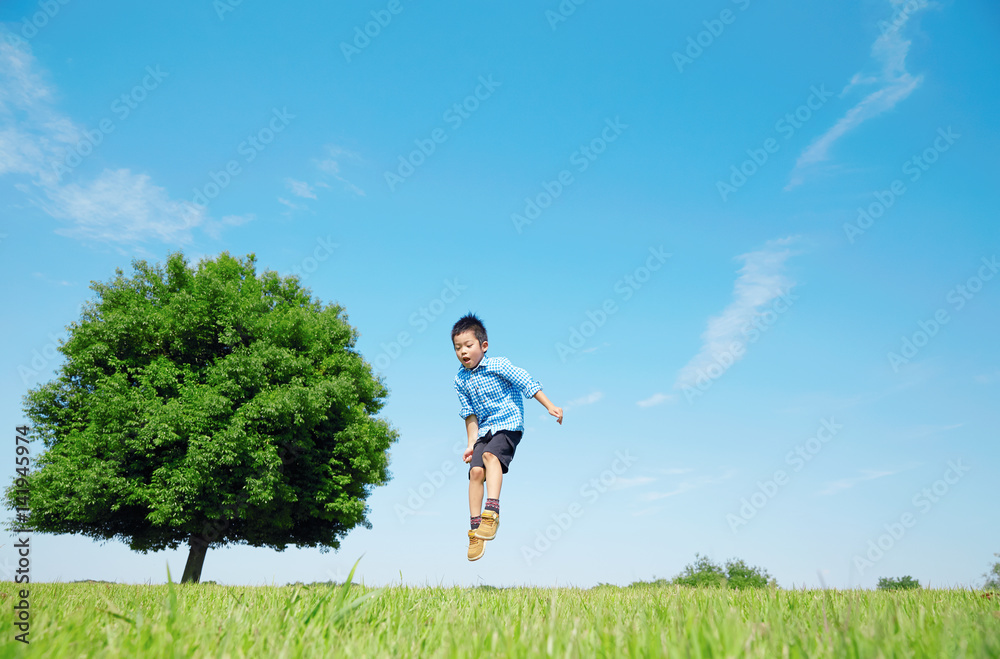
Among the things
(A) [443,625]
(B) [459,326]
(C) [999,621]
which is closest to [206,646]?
(A) [443,625]

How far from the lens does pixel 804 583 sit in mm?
5004

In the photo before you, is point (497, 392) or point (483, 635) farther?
point (497, 392)

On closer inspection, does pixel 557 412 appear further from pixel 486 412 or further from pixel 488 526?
pixel 488 526

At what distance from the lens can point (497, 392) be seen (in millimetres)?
7480

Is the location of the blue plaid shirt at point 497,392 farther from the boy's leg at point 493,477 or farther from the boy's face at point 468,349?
the boy's leg at point 493,477

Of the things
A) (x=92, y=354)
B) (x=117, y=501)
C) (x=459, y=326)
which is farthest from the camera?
(x=92, y=354)

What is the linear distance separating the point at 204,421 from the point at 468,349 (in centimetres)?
1271

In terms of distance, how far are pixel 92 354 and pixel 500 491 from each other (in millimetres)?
17308

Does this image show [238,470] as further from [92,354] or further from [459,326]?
[459,326]

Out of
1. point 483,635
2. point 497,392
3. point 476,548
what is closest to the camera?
point 483,635

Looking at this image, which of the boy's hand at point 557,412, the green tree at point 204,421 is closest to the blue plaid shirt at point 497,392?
the boy's hand at point 557,412

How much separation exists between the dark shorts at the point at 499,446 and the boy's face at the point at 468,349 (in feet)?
3.04

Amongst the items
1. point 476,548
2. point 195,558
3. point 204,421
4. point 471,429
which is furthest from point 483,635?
point 195,558

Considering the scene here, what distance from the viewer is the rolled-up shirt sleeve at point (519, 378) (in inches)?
288
